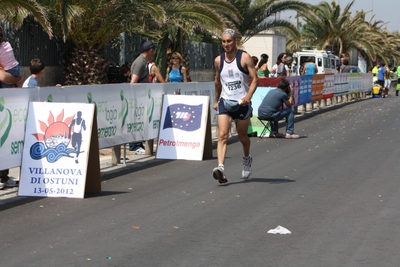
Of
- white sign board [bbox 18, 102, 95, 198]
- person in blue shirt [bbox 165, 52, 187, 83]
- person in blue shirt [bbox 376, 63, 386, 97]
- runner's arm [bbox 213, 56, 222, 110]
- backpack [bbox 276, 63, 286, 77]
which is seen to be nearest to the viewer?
white sign board [bbox 18, 102, 95, 198]

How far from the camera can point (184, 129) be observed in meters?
13.7

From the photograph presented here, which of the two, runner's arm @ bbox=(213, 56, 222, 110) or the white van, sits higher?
runner's arm @ bbox=(213, 56, 222, 110)

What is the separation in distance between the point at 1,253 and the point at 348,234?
3.08 metres

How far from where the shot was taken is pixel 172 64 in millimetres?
17641

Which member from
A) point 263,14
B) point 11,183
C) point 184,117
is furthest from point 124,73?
point 263,14

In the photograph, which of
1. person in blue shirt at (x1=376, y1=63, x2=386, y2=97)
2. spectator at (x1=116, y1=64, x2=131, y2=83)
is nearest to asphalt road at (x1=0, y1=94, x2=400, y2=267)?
spectator at (x1=116, y1=64, x2=131, y2=83)

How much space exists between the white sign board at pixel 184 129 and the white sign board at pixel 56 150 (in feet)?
12.6

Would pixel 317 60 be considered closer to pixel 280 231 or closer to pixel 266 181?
pixel 266 181

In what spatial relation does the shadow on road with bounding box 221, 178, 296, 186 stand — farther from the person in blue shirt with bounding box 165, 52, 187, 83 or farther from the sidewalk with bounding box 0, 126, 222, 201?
the person in blue shirt with bounding box 165, 52, 187, 83

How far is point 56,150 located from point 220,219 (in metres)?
2.55

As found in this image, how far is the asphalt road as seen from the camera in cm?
673

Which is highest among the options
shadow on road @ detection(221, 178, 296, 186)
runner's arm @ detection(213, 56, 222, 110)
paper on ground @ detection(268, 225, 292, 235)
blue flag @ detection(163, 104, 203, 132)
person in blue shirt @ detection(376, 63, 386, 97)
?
runner's arm @ detection(213, 56, 222, 110)

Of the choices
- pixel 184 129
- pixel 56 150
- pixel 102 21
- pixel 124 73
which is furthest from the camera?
pixel 102 21

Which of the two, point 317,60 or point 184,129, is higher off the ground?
point 184,129
